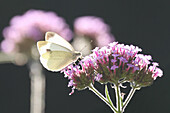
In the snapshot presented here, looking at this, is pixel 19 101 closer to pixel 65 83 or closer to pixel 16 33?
pixel 65 83

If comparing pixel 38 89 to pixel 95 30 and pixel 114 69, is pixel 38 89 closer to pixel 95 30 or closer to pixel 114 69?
pixel 114 69

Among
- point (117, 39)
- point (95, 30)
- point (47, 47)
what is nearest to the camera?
point (47, 47)

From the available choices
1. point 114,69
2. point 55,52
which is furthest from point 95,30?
point 114,69

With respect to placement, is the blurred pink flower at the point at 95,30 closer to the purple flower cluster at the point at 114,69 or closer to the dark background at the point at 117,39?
the purple flower cluster at the point at 114,69

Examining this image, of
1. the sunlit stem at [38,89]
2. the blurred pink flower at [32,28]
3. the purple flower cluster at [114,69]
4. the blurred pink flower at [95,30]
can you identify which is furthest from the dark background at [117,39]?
the purple flower cluster at [114,69]

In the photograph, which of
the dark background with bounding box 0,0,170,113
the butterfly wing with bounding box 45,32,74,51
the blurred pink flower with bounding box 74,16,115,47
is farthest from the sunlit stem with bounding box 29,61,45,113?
the dark background with bounding box 0,0,170,113

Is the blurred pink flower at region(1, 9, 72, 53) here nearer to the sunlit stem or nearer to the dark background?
the sunlit stem

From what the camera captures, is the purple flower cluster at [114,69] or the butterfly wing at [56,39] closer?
the purple flower cluster at [114,69]
